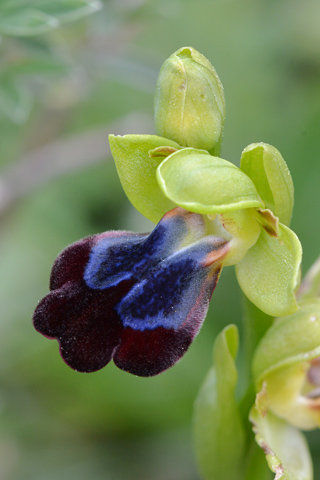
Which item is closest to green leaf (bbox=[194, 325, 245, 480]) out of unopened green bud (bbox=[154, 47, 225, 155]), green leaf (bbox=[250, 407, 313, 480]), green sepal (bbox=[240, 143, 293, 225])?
green leaf (bbox=[250, 407, 313, 480])

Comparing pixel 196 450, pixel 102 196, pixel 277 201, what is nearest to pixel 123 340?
pixel 277 201

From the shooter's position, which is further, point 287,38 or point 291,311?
point 287,38

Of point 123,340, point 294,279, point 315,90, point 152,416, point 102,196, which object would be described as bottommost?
point 152,416

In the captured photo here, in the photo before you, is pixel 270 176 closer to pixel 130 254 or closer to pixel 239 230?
pixel 239 230

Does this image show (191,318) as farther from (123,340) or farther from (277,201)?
(277,201)

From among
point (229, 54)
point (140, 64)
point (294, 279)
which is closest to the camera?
point (294, 279)
